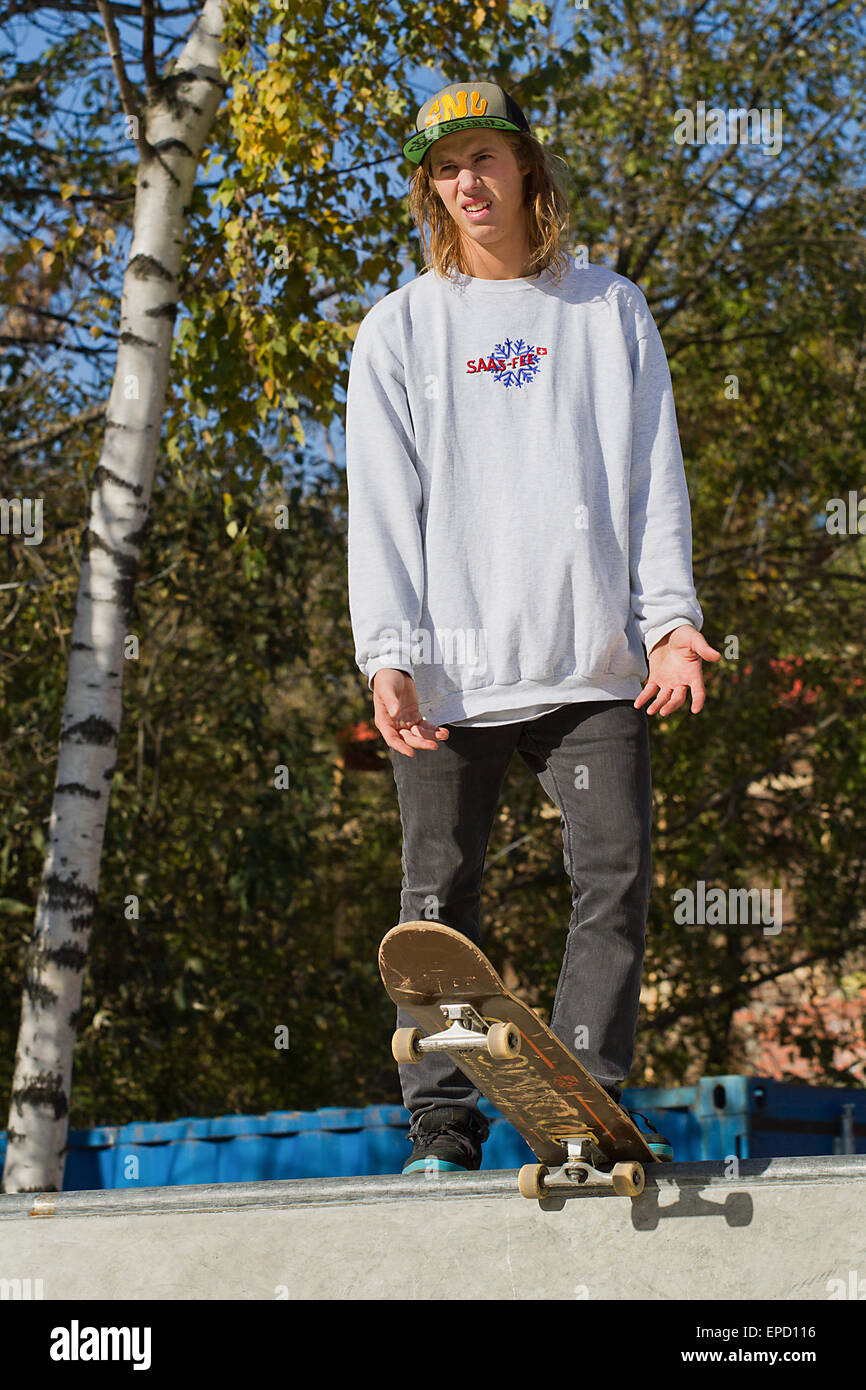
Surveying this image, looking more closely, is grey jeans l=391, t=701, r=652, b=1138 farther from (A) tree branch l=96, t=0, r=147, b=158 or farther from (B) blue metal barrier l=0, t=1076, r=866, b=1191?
(A) tree branch l=96, t=0, r=147, b=158

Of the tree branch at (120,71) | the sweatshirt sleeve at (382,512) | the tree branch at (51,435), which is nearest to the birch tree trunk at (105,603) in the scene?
the tree branch at (120,71)

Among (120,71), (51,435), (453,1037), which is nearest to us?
(453,1037)

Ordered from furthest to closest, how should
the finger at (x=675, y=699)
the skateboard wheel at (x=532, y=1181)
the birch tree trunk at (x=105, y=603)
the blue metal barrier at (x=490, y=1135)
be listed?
the birch tree trunk at (x=105, y=603) < the blue metal barrier at (x=490, y=1135) < the finger at (x=675, y=699) < the skateboard wheel at (x=532, y=1181)

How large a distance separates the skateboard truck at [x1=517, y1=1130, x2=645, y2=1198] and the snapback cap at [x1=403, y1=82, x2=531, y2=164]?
5.93ft

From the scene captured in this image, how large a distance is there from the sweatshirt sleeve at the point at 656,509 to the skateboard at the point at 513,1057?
0.74m

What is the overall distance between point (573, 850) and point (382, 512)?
712mm

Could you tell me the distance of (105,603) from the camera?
5871mm

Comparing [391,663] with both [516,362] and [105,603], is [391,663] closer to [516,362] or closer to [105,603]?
[516,362]

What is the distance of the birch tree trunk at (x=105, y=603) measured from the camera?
559 centimetres

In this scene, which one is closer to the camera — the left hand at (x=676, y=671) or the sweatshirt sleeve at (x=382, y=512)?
the left hand at (x=676, y=671)

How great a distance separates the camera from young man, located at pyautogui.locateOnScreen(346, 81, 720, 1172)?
2.39 metres

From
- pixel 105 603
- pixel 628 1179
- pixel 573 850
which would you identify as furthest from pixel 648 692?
pixel 105 603

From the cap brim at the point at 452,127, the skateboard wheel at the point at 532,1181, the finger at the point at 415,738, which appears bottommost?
the skateboard wheel at the point at 532,1181

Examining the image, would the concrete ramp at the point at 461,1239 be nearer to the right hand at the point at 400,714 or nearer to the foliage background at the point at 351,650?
the right hand at the point at 400,714
